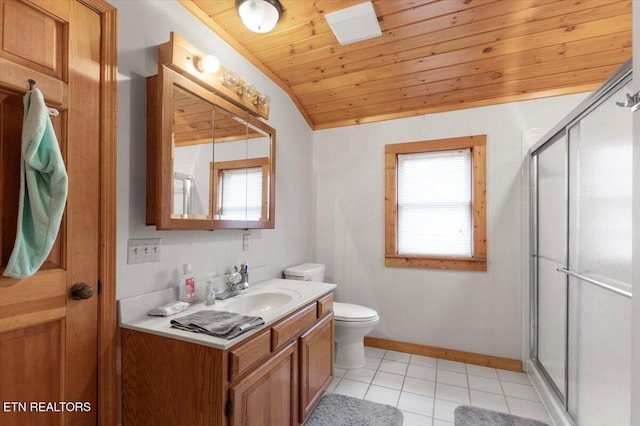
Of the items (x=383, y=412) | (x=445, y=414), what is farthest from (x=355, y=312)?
(x=445, y=414)

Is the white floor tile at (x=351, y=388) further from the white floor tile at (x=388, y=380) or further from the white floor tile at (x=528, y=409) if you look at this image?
the white floor tile at (x=528, y=409)

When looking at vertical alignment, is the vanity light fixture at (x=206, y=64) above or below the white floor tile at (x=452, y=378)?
above

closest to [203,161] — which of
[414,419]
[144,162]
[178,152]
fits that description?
[178,152]

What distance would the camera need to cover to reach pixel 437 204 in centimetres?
279

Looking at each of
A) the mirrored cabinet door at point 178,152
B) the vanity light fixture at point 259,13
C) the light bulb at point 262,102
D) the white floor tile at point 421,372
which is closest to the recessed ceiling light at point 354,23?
the vanity light fixture at point 259,13

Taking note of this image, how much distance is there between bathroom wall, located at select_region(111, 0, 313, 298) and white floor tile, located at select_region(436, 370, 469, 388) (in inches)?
61.2

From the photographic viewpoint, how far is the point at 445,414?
194cm

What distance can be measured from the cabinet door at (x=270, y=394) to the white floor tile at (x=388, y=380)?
0.88 m

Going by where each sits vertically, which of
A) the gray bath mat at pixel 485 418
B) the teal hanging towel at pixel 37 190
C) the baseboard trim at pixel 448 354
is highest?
the teal hanging towel at pixel 37 190

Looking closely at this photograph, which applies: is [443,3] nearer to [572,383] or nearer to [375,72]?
[375,72]

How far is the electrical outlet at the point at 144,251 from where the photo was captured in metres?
1.40

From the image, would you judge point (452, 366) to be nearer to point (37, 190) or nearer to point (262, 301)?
point (262, 301)

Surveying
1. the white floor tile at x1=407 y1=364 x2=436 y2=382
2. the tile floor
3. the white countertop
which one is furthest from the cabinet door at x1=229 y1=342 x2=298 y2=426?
the white floor tile at x1=407 y1=364 x2=436 y2=382

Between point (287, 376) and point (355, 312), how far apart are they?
975 mm
